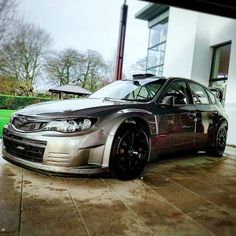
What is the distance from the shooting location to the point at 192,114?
546 centimetres

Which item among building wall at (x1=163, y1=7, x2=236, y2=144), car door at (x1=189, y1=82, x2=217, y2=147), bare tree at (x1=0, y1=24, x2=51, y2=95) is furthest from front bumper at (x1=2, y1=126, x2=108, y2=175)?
bare tree at (x1=0, y1=24, x2=51, y2=95)

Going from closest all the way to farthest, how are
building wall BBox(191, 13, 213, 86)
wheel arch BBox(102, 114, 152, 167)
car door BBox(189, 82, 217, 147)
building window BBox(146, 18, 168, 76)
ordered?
wheel arch BBox(102, 114, 152, 167), car door BBox(189, 82, 217, 147), building wall BBox(191, 13, 213, 86), building window BBox(146, 18, 168, 76)

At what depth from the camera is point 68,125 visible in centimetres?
375

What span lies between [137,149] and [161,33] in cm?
1399

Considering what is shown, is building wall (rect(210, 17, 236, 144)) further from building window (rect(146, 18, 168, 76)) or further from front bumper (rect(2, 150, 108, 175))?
front bumper (rect(2, 150, 108, 175))

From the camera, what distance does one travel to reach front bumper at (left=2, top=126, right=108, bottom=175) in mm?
3656

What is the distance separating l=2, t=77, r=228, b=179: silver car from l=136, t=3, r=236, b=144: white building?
5.33 metres

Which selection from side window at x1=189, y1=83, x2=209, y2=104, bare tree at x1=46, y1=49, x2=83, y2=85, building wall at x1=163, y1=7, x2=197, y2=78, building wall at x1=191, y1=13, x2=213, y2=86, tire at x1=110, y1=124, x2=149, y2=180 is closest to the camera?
tire at x1=110, y1=124, x2=149, y2=180

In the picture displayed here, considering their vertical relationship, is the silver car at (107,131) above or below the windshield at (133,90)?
below

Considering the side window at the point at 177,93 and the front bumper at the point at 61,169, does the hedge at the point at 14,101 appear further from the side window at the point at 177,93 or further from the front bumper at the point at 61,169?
the front bumper at the point at 61,169

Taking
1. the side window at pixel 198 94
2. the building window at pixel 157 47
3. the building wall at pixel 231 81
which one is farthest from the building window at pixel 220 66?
the side window at pixel 198 94

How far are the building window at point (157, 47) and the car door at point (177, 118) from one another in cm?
1118

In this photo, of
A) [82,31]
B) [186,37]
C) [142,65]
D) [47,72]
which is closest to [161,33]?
[186,37]

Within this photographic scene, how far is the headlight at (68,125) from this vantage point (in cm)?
373
